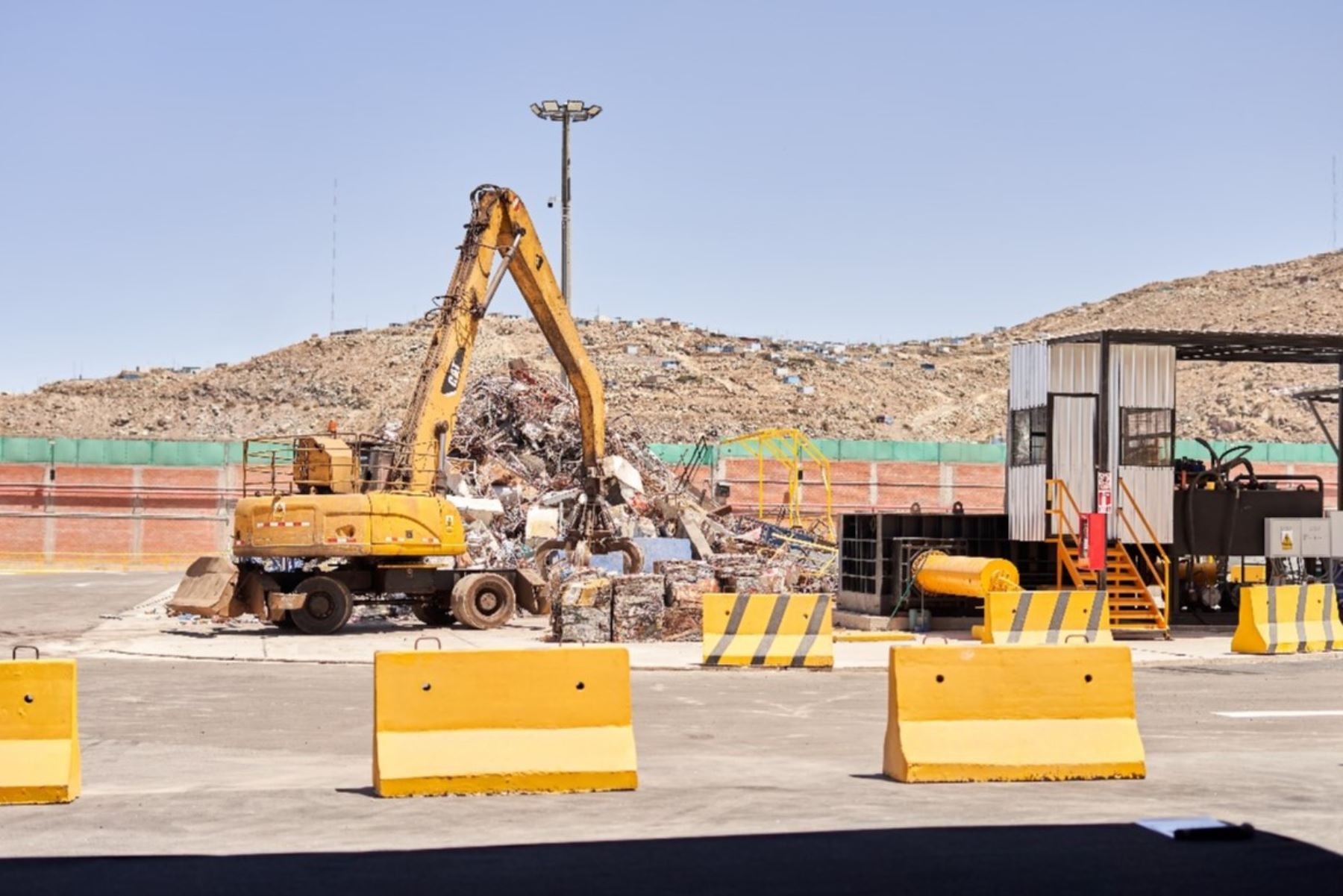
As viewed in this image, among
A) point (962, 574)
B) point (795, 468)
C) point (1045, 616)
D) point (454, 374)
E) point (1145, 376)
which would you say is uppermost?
point (1145, 376)

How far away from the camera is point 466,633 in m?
29.7

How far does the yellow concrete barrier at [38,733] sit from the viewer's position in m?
11.8


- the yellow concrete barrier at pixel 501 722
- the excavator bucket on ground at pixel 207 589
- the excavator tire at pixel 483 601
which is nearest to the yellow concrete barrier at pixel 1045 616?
the excavator tire at pixel 483 601

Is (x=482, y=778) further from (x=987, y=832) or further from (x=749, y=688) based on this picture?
(x=749, y=688)

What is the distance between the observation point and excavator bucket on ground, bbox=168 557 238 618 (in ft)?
95.8

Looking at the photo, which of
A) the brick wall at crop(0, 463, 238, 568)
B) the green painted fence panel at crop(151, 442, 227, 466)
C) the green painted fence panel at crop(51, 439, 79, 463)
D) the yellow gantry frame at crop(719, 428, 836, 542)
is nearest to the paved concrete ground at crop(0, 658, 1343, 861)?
the yellow gantry frame at crop(719, 428, 836, 542)

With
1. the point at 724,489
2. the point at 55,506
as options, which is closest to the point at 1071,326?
the point at 724,489

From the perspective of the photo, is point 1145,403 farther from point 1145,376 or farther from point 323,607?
point 323,607

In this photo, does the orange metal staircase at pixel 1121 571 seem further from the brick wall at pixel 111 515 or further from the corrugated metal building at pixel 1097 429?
the brick wall at pixel 111 515

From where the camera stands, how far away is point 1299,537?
3120cm

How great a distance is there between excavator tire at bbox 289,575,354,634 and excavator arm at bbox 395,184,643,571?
2.42 m

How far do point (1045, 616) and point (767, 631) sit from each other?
14.9 feet

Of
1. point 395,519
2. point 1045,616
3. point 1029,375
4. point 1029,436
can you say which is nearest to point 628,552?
point 395,519

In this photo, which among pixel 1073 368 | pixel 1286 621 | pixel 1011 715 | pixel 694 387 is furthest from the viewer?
pixel 694 387
